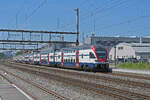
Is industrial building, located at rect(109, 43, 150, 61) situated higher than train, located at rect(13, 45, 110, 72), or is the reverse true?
industrial building, located at rect(109, 43, 150, 61)

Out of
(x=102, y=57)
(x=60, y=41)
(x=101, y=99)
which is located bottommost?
(x=101, y=99)

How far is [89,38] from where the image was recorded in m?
107

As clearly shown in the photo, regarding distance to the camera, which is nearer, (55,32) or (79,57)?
(79,57)

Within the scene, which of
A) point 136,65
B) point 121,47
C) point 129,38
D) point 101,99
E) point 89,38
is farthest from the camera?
point 129,38

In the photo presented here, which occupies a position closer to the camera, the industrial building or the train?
the train

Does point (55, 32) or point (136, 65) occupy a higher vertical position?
point (55, 32)

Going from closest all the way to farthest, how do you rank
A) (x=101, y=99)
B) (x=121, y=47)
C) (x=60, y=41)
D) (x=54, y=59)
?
(x=101, y=99), (x=54, y=59), (x=60, y=41), (x=121, y=47)

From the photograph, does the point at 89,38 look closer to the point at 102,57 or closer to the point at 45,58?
the point at 45,58

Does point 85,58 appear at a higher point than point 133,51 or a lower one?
lower

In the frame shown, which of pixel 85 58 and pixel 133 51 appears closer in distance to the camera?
pixel 85 58

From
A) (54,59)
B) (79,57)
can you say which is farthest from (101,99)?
(54,59)

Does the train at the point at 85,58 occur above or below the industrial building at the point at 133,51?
below

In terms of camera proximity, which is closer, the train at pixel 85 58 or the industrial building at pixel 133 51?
the train at pixel 85 58

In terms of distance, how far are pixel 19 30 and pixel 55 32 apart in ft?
21.4
